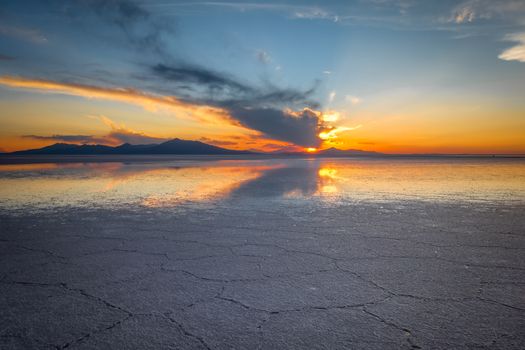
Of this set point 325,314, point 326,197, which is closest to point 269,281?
point 325,314

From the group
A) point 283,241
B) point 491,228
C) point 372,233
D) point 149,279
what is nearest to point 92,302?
point 149,279

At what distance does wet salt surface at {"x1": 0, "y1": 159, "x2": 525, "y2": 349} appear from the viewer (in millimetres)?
1868

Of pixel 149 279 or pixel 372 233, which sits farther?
pixel 372 233

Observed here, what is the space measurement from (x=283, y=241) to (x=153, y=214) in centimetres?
263

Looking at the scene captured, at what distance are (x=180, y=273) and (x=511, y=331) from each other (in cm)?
242

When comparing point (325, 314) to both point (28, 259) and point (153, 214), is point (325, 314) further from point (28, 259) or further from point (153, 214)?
point (153, 214)

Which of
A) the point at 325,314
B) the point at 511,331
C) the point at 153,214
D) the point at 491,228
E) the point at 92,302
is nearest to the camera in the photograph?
the point at 511,331

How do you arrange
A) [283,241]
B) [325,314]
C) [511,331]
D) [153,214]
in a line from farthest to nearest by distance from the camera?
[153,214] < [283,241] < [325,314] < [511,331]

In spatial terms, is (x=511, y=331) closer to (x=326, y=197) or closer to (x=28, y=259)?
(x=28, y=259)

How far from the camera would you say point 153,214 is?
5.28 metres

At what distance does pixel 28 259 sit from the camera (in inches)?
123

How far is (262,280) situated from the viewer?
261 centimetres

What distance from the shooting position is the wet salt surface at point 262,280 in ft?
6.13

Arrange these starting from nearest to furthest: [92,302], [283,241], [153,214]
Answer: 1. [92,302]
2. [283,241]
3. [153,214]
